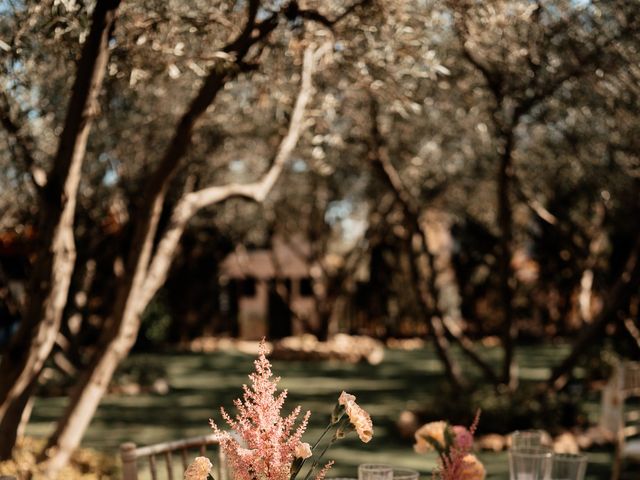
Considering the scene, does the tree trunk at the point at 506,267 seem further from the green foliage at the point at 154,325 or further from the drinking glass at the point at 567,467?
the green foliage at the point at 154,325

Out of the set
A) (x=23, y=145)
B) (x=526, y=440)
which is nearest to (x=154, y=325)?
(x=23, y=145)

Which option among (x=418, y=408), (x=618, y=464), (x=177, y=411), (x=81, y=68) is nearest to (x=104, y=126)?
(x=177, y=411)

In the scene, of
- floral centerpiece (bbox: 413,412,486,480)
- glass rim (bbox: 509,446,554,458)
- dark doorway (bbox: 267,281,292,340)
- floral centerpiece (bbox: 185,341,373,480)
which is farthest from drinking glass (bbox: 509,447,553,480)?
dark doorway (bbox: 267,281,292,340)

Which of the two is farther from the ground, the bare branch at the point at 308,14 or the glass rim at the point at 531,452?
the bare branch at the point at 308,14

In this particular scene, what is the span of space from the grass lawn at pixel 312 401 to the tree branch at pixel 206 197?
3.13 m

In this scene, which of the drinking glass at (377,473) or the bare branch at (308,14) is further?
the bare branch at (308,14)

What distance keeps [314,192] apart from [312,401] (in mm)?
7428

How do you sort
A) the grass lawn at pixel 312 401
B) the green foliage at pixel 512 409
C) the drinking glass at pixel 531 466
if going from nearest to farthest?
the drinking glass at pixel 531 466
the grass lawn at pixel 312 401
the green foliage at pixel 512 409

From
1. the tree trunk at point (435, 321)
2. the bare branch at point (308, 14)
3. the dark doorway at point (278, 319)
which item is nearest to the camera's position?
the bare branch at point (308, 14)

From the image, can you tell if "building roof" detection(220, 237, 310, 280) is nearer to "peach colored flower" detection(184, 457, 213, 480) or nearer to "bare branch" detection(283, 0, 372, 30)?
"bare branch" detection(283, 0, 372, 30)

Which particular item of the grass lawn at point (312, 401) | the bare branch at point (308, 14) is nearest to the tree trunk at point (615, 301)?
the grass lawn at point (312, 401)

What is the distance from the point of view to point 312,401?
12922 millimetres

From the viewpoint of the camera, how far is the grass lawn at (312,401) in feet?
29.5

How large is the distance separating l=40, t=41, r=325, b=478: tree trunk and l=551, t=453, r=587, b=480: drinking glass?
301cm
